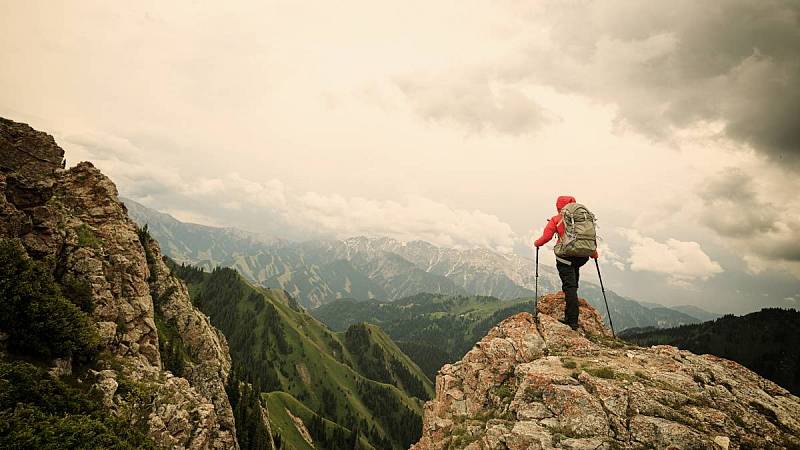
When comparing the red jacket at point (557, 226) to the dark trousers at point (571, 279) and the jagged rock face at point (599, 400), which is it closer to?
the dark trousers at point (571, 279)

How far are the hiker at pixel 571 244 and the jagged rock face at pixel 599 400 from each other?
6.33 feet

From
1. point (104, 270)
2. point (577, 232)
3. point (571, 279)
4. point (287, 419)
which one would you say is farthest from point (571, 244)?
point (287, 419)

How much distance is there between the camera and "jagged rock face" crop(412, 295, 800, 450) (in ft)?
43.0

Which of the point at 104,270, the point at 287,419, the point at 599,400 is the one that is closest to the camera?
the point at 599,400

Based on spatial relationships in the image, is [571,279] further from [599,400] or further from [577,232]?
[599,400]

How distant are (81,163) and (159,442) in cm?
4297

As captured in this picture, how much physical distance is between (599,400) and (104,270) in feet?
155

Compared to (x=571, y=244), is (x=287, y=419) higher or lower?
lower

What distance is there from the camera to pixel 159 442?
2830 centimetres

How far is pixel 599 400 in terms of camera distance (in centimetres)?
1494

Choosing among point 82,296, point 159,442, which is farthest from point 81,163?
point 159,442

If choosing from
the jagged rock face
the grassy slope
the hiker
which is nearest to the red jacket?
the hiker

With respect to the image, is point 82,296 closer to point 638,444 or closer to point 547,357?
point 547,357

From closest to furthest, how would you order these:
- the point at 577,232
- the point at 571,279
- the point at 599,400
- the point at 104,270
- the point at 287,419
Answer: the point at 599,400 < the point at 577,232 < the point at 571,279 < the point at 104,270 < the point at 287,419
